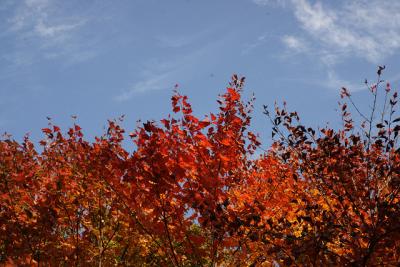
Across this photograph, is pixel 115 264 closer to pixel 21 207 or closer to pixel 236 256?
pixel 21 207

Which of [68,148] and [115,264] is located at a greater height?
[68,148]

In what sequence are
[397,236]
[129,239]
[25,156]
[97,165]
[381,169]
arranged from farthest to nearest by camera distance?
[25,156]
[129,239]
[97,165]
[381,169]
[397,236]

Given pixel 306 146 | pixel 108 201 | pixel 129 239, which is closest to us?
pixel 306 146

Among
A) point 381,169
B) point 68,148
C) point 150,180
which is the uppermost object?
point 68,148

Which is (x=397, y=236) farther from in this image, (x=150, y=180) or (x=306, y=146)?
(x=150, y=180)

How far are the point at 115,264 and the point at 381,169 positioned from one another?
908 centimetres

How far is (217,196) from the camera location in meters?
6.87

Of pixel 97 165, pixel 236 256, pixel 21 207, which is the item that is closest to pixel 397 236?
pixel 236 256

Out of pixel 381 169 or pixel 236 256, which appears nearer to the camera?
pixel 381 169

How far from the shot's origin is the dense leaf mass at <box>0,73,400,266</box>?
20.6ft

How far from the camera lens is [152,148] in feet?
21.4

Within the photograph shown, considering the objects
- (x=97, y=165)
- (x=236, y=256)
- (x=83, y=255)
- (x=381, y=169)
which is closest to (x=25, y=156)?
(x=83, y=255)

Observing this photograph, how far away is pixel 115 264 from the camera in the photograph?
12586 millimetres

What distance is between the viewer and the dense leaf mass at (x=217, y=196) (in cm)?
627
